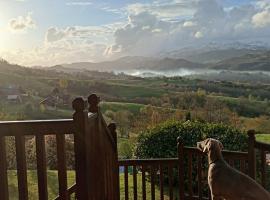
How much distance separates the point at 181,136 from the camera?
841 cm

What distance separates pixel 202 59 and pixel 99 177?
9992 centimetres

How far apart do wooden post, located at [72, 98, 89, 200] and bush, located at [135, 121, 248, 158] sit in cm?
549

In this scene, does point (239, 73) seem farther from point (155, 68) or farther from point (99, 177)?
point (99, 177)

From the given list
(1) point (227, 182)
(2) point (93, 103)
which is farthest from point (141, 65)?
(2) point (93, 103)

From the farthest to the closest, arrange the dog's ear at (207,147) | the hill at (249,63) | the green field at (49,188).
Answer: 1. the hill at (249,63)
2. the green field at (49,188)
3. the dog's ear at (207,147)

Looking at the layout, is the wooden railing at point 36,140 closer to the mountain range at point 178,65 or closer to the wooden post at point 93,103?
the wooden post at point 93,103

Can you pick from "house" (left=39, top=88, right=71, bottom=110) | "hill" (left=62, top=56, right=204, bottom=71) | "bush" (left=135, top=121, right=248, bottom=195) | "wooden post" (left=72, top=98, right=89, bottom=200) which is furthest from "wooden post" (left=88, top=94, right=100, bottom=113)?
"hill" (left=62, top=56, right=204, bottom=71)

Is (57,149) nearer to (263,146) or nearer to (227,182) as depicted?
(227,182)

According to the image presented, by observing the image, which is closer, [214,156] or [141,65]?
[214,156]

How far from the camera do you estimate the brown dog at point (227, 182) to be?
11.8ft

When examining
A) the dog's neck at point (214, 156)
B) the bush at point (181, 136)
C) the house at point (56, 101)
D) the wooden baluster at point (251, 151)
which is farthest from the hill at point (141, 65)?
the dog's neck at point (214, 156)

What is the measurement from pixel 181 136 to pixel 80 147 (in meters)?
5.92

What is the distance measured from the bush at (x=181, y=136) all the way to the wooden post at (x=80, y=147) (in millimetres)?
5493

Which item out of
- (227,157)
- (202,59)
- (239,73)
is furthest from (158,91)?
(202,59)
